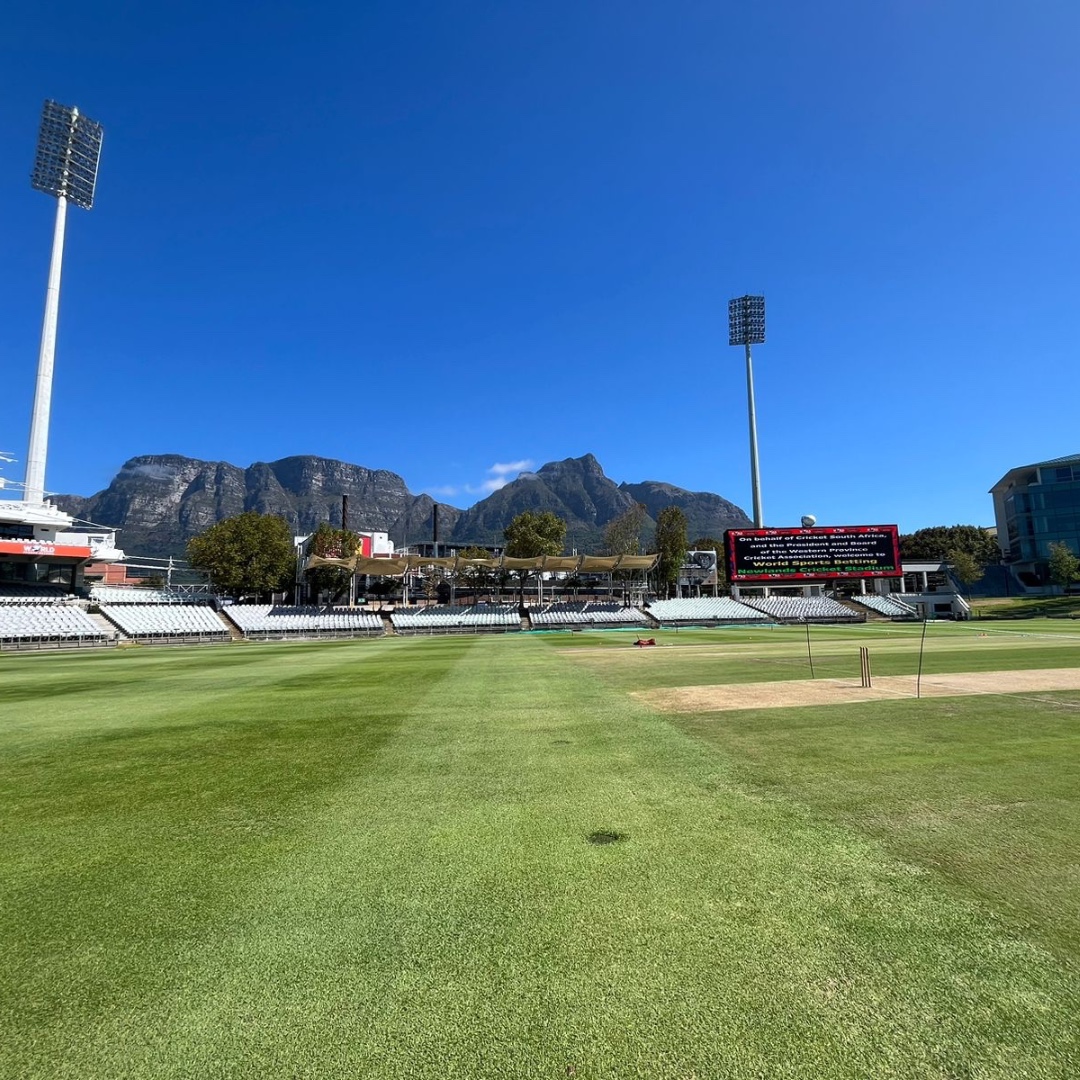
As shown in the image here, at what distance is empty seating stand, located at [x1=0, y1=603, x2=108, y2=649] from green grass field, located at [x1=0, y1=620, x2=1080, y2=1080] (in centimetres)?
4228

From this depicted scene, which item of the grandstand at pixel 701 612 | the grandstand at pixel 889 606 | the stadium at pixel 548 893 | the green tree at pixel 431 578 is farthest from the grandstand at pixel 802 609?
the stadium at pixel 548 893

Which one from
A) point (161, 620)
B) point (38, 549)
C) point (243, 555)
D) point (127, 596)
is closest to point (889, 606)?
point (243, 555)

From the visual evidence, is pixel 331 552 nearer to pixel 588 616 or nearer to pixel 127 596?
pixel 127 596

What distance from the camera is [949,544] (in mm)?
108062

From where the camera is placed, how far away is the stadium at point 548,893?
8.36ft

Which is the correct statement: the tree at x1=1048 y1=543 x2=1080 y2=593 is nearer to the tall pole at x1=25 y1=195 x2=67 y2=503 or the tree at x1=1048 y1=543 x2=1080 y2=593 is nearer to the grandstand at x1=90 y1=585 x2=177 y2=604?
the grandstand at x1=90 y1=585 x2=177 y2=604

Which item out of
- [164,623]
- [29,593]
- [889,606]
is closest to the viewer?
[164,623]

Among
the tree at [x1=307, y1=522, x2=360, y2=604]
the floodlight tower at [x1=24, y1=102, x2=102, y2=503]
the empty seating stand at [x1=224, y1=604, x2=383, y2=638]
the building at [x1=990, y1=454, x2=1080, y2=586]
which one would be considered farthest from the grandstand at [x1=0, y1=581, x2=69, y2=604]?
the building at [x1=990, y1=454, x2=1080, y2=586]

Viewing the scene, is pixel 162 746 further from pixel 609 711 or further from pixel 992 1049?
pixel 992 1049

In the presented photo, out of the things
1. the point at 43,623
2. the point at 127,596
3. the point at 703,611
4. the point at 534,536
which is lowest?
the point at 43,623

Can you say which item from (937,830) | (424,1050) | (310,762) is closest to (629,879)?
(424,1050)

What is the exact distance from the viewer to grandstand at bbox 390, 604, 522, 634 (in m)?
57.3

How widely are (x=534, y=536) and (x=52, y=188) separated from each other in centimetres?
6632

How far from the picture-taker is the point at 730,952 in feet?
10.4
